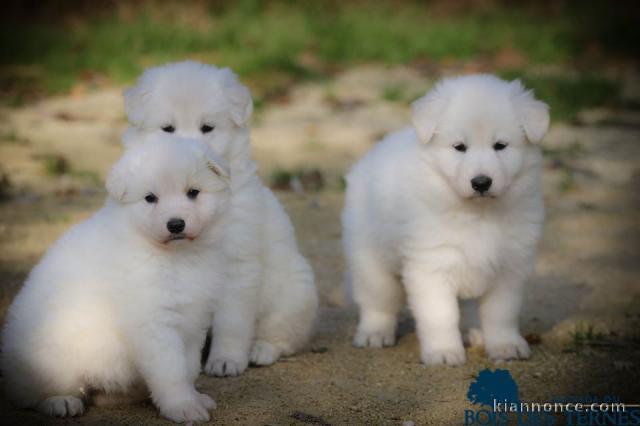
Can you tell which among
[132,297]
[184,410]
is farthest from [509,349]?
[132,297]

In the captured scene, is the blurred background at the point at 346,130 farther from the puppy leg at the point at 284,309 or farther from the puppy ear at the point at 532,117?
the puppy ear at the point at 532,117

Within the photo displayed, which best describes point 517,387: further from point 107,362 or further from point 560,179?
point 560,179

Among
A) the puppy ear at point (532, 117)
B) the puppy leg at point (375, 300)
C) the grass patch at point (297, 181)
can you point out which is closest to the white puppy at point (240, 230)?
the puppy leg at point (375, 300)

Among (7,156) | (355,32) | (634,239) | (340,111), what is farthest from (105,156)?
(355,32)

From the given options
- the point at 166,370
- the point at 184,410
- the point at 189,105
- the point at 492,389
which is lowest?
the point at 184,410

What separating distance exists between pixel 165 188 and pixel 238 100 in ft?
4.15

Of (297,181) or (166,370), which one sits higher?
(297,181)

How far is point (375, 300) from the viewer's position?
205 inches

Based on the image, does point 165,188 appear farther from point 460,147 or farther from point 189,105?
point 460,147

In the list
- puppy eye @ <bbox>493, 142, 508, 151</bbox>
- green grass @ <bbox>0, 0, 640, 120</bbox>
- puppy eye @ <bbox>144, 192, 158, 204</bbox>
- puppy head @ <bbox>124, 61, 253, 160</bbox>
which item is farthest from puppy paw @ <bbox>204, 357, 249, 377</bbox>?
green grass @ <bbox>0, 0, 640, 120</bbox>

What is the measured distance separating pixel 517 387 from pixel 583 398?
32cm

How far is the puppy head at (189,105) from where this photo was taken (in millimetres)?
4652

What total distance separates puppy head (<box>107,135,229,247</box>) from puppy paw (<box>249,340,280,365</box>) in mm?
→ 1205

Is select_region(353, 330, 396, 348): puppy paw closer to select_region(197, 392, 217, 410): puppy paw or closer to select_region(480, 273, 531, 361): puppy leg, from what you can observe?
select_region(480, 273, 531, 361): puppy leg
